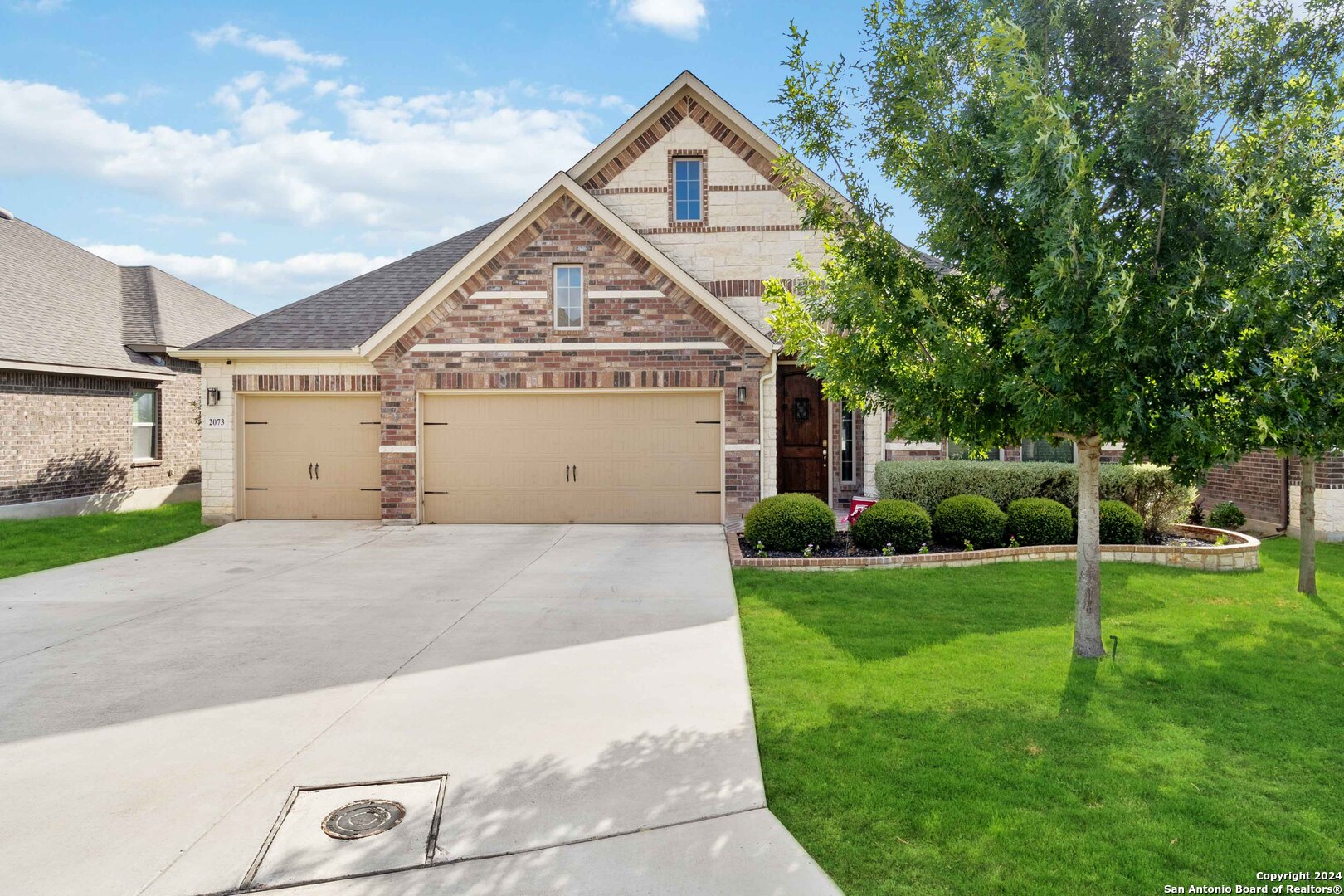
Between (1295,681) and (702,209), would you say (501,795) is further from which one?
(702,209)

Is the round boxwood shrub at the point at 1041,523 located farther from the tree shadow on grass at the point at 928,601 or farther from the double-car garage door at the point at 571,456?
the double-car garage door at the point at 571,456

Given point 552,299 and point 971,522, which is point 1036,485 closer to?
point 971,522

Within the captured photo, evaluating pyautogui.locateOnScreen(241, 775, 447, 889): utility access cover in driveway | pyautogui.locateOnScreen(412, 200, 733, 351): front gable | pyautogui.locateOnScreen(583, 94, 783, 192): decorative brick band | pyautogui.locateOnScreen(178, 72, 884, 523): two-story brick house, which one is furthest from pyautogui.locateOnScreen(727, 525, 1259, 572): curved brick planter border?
pyautogui.locateOnScreen(583, 94, 783, 192): decorative brick band

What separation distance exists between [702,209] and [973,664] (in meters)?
11.2

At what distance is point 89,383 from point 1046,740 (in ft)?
61.7

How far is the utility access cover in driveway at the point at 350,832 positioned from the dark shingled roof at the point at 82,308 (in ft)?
48.7

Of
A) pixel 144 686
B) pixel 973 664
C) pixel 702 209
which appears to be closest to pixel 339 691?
pixel 144 686

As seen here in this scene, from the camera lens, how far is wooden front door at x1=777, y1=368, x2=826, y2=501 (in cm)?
1445

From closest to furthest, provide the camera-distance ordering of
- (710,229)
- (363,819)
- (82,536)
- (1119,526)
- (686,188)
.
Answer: (363,819) < (1119,526) < (82,536) < (710,229) < (686,188)

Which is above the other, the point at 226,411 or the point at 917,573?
the point at 226,411

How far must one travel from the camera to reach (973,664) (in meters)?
5.68

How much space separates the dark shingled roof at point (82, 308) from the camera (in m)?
15.2

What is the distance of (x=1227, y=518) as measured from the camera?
1262cm

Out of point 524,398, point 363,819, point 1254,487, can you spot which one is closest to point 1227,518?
point 1254,487
